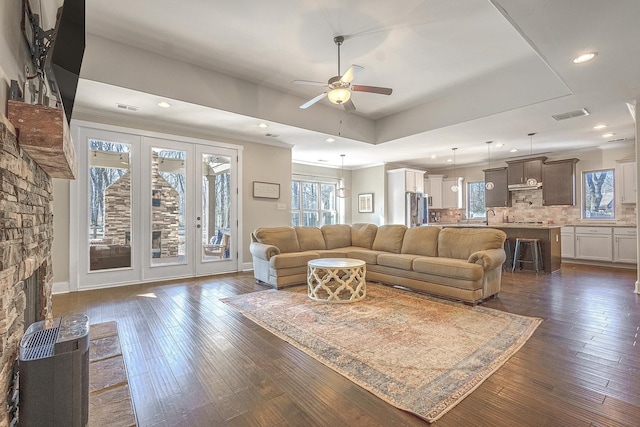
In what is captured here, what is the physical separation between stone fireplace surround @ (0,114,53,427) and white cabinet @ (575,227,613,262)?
28.8ft

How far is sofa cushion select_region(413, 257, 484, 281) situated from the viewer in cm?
354

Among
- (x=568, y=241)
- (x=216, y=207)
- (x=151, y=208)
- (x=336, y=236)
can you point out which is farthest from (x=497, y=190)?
(x=151, y=208)

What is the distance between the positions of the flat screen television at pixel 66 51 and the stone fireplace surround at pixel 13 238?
53 centimetres

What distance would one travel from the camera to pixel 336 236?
5652 millimetres

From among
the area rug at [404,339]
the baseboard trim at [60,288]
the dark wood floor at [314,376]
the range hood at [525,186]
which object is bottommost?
the dark wood floor at [314,376]

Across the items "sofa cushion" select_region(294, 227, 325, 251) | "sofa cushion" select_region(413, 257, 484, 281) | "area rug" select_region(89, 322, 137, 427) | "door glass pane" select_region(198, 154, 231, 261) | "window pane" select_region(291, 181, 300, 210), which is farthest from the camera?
"window pane" select_region(291, 181, 300, 210)

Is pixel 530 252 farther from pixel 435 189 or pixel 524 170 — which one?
pixel 435 189

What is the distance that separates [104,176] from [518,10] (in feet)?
17.6

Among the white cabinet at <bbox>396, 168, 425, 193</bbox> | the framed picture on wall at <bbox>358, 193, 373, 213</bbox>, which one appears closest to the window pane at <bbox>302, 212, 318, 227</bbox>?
the framed picture on wall at <bbox>358, 193, 373, 213</bbox>

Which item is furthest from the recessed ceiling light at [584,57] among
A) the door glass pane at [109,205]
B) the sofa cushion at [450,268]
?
the door glass pane at [109,205]

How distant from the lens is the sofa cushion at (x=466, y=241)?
401 centimetres

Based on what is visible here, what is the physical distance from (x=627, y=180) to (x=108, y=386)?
9131 millimetres

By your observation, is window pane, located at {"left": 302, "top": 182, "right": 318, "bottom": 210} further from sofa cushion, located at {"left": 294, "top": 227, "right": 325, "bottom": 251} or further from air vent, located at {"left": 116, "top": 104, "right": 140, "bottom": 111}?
air vent, located at {"left": 116, "top": 104, "right": 140, "bottom": 111}

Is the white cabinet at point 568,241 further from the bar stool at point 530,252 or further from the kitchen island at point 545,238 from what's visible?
the bar stool at point 530,252
